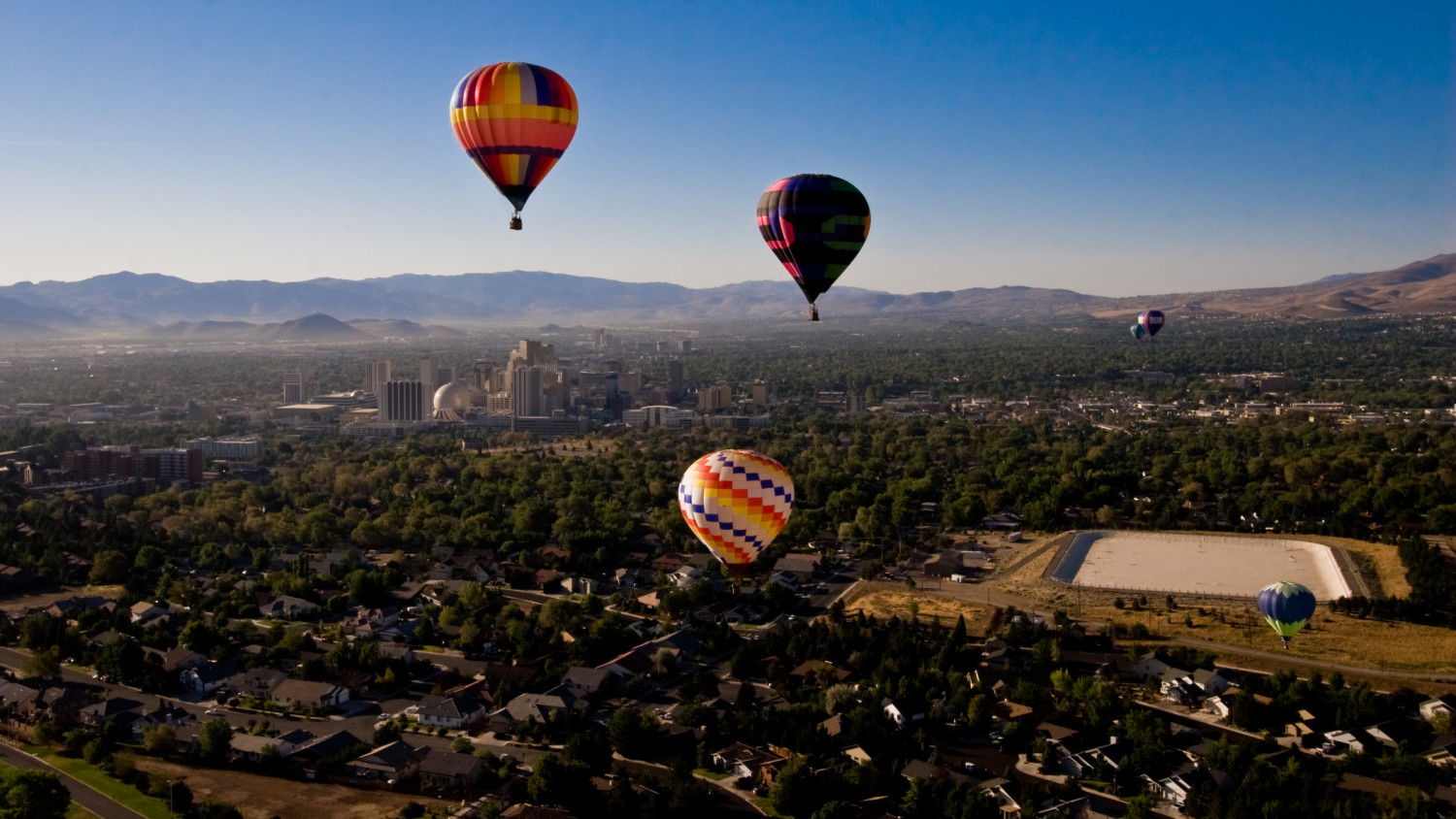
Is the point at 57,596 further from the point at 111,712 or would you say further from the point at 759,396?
the point at 759,396

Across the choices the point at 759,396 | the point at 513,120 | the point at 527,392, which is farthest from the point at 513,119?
the point at 759,396

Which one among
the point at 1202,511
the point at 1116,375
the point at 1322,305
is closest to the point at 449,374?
the point at 1116,375

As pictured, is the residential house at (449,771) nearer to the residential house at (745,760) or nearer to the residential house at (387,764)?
the residential house at (387,764)

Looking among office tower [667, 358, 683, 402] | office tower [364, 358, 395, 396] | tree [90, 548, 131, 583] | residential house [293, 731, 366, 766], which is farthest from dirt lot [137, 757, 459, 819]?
office tower [364, 358, 395, 396]

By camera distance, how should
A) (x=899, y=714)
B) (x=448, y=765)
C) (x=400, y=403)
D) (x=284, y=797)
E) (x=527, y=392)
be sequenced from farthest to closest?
(x=400, y=403), (x=527, y=392), (x=899, y=714), (x=448, y=765), (x=284, y=797)

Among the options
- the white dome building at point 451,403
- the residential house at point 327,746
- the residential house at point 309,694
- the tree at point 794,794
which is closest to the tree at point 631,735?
the tree at point 794,794
